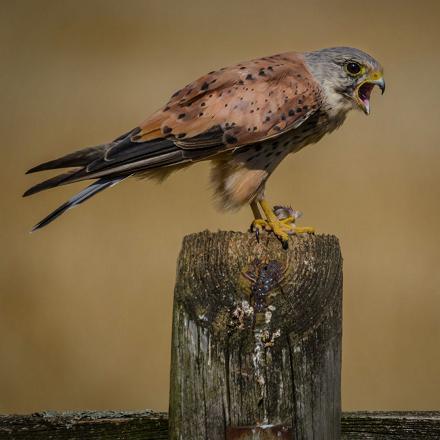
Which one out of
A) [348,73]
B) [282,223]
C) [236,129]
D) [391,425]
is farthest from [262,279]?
[348,73]

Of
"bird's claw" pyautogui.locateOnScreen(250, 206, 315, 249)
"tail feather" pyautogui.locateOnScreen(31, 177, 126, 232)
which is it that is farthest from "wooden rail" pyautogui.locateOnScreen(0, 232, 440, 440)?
"tail feather" pyautogui.locateOnScreen(31, 177, 126, 232)

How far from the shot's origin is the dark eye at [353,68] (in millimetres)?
4438

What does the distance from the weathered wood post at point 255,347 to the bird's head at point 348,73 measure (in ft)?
7.29

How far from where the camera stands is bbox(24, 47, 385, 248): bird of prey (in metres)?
3.79

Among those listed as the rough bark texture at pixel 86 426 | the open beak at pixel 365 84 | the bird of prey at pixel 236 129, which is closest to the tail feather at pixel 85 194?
the bird of prey at pixel 236 129

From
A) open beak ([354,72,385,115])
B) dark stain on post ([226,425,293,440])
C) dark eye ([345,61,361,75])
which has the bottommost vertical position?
dark stain on post ([226,425,293,440])

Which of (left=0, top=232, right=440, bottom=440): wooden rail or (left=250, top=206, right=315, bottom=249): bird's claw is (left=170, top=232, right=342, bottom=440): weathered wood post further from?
(left=250, top=206, right=315, bottom=249): bird's claw

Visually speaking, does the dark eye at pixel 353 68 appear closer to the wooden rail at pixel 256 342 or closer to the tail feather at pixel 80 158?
the tail feather at pixel 80 158

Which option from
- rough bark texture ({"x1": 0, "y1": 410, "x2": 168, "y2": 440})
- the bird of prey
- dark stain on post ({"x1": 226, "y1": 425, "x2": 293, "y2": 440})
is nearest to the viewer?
dark stain on post ({"x1": 226, "y1": 425, "x2": 293, "y2": 440})

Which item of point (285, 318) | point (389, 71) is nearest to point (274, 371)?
point (285, 318)

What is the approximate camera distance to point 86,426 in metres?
2.46

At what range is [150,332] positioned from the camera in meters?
5.78

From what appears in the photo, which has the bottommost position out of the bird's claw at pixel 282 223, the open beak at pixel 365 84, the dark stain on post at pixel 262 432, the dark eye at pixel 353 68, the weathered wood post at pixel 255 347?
the dark stain on post at pixel 262 432

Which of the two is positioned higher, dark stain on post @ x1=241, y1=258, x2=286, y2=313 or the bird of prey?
the bird of prey
